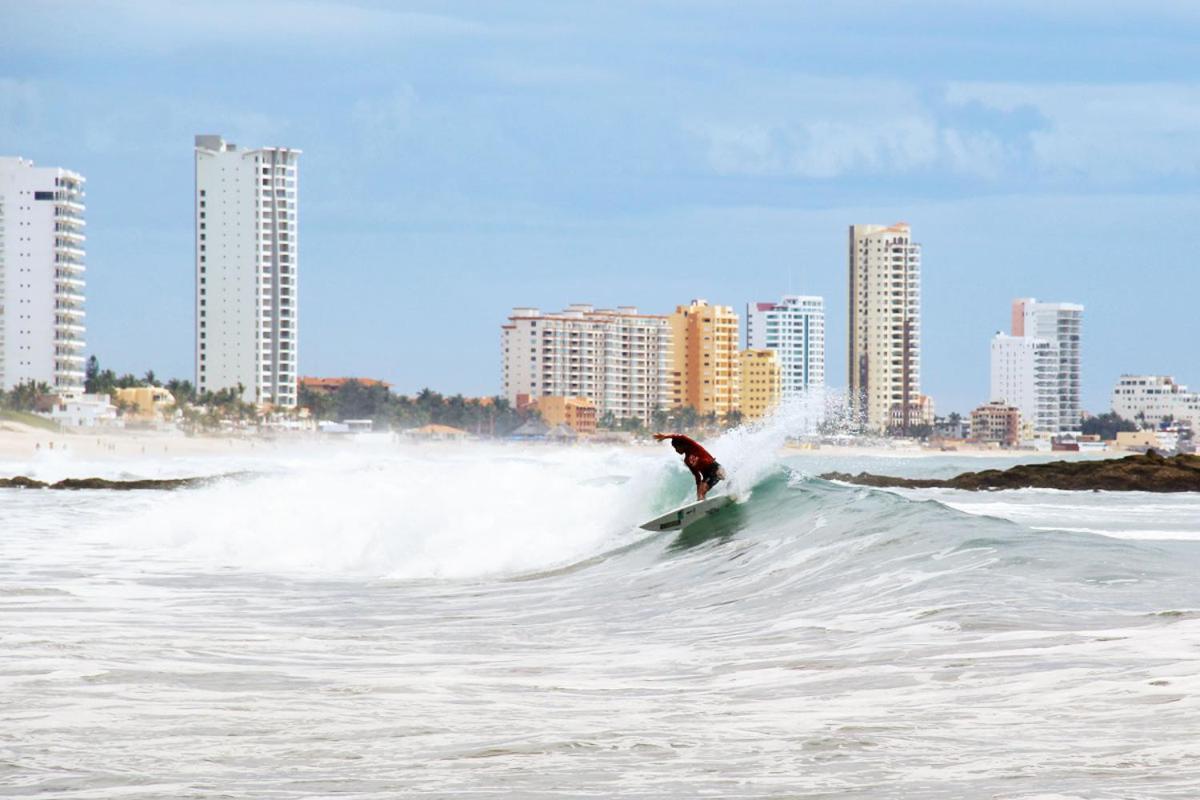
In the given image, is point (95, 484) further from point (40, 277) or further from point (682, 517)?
point (40, 277)

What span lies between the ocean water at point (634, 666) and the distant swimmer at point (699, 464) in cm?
178

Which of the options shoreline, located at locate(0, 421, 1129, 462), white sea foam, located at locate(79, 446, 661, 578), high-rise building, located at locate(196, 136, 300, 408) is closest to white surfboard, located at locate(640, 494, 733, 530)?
white sea foam, located at locate(79, 446, 661, 578)

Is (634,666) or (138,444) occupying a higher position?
(634,666)

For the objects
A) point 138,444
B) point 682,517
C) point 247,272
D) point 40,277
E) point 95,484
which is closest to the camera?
point 682,517

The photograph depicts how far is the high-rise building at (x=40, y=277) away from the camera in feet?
548

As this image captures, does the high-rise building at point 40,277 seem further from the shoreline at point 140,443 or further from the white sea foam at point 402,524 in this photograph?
the white sea foam at point 402,524

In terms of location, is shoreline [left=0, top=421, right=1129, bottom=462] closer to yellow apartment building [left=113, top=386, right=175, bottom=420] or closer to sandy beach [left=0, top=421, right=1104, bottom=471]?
sandy beach [left=0, top=421, right=1104, bottom=471]

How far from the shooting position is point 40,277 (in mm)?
169625

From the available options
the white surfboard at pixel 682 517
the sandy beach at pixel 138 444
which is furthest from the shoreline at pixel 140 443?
the white surfboard at pixel 682 517

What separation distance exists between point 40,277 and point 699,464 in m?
159

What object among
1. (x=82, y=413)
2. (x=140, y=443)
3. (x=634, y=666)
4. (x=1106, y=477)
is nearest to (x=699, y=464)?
(x=634, y=666)

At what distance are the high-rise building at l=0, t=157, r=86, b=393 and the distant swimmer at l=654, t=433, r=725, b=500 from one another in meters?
151

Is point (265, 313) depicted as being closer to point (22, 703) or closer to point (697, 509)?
point (697, 509)

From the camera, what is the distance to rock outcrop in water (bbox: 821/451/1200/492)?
45.6 meters
